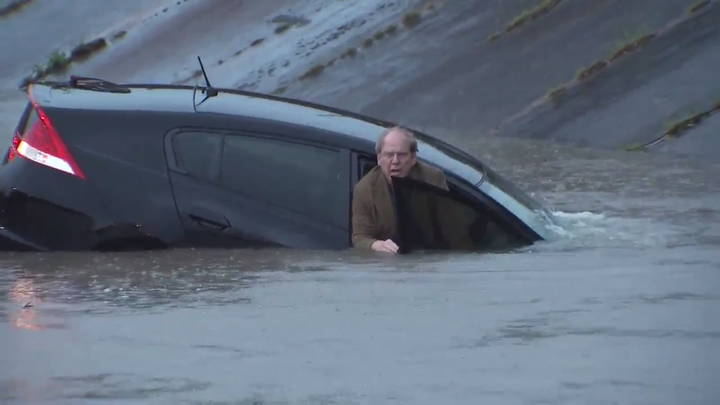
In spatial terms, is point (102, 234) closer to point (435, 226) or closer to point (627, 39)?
point (435, 226)

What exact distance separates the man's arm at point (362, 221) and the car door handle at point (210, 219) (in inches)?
26.2

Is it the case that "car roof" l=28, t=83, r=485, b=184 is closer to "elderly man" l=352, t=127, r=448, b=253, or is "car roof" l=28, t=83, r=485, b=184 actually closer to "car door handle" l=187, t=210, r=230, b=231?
"elderly man" l=352, t=127, r=448, b=253

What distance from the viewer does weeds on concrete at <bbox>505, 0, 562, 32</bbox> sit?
21969mm

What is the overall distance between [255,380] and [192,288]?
1.97 meters

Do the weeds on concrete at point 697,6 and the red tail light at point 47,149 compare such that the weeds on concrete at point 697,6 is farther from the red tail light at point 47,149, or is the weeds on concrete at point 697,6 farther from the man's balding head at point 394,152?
the red tail light at point 47,149

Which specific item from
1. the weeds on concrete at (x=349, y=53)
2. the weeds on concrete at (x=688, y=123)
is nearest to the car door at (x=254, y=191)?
the weeds on concrete at (x=688, y=123)

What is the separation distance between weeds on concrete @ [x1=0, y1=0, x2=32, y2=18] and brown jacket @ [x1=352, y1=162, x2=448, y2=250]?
115ft

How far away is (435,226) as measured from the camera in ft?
26.3

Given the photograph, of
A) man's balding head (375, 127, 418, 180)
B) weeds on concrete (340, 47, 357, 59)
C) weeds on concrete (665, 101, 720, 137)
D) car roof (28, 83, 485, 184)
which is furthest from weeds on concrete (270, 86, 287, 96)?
man's balding head (375, 127, 418, 180)

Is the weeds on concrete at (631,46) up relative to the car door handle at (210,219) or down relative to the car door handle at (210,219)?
up

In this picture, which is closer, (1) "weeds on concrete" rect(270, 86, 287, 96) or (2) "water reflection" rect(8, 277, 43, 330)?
(2) "water reflection" rect(8, 277, 43, 330)

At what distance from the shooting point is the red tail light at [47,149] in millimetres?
7695

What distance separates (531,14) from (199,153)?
15066mm

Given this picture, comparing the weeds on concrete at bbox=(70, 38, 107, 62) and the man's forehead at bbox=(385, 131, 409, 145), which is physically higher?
the weeds on concrete at bbox=(70, 38, 107, 62)
